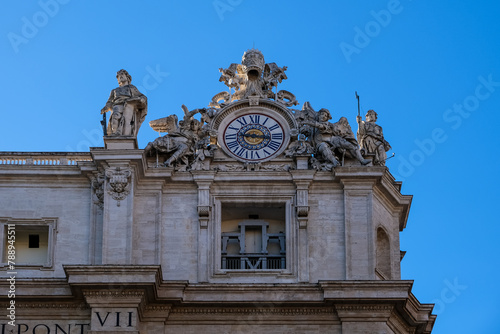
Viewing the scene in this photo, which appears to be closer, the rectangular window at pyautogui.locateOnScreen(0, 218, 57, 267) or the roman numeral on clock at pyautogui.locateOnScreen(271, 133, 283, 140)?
the rectangular window at pyautogui.locateOnScreen(0, 218, 57, 267)

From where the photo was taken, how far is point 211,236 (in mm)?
43719

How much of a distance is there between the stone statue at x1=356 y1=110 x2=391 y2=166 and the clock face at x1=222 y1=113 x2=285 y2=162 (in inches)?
87.8

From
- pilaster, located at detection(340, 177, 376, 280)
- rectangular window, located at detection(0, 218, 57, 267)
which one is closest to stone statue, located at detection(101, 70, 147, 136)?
rectangular window, located at detection(0, 218, 57, 267)

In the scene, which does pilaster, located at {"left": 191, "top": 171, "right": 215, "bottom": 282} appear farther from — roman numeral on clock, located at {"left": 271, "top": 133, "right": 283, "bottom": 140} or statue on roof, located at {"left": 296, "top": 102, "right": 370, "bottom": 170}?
statue on roof, located at {"left": 296, "top": 102, "right": 370, "bottom": 170}

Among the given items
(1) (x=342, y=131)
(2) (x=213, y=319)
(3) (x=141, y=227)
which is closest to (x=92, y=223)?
(3) (x=141, y=227)

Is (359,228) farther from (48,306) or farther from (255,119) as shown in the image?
(48,306)

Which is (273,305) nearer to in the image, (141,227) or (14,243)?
(141,227)

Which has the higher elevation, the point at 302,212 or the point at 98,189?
the point at 98,189

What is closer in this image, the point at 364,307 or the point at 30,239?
the point at 364,307

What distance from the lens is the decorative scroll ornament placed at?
143 feet

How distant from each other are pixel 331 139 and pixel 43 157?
7.65 meters

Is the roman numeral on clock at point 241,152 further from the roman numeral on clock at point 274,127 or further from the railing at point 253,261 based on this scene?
the railing at point 253,261

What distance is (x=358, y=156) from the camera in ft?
146

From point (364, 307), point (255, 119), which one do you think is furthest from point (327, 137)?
point (364, 307)
